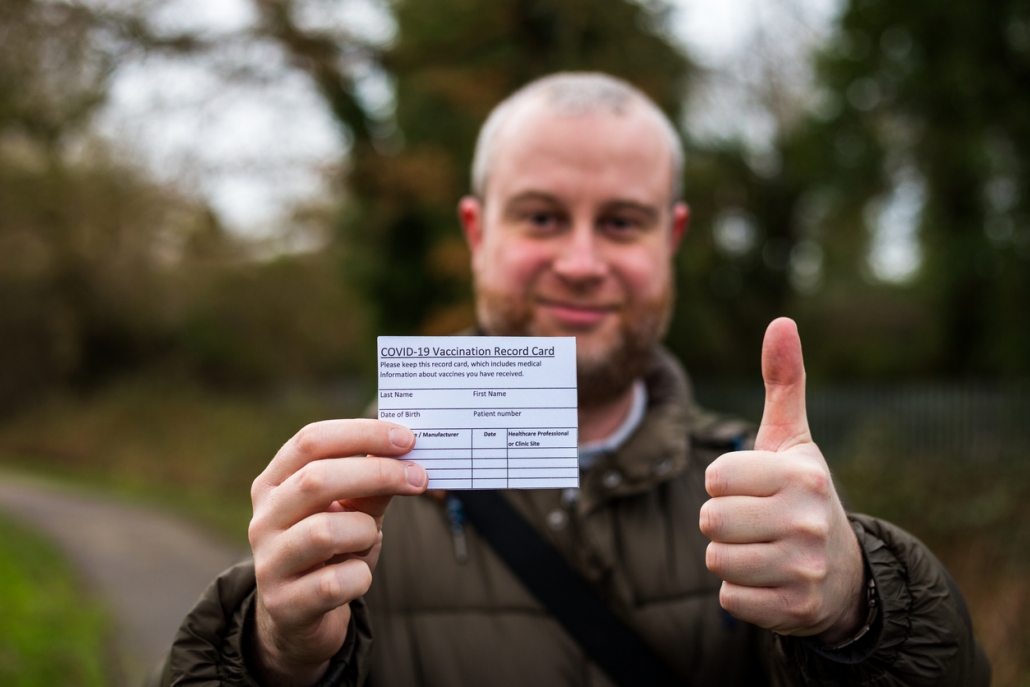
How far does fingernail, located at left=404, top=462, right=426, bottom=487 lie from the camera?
1.49m

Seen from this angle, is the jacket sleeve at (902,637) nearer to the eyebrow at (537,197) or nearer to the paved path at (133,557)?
the eyebrow at (537,197)

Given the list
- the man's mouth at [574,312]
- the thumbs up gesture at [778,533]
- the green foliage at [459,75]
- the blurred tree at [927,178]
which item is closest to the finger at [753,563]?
the thumbs up gesture at [778,533]

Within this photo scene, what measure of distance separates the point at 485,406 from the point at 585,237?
2.67ft

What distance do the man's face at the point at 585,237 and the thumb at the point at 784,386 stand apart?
0.80 m

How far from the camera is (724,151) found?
16.7 meters

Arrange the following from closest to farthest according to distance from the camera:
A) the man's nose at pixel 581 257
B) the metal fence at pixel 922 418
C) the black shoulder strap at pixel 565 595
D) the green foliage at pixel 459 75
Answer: the black shoulder strap at pixel 565 595
the man's nose at pixel 581 257
the green foliage at pixel 459 75
the metal fence at pixel 922 418

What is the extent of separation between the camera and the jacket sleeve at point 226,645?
152 cm

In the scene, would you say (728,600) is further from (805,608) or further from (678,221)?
(678,221)

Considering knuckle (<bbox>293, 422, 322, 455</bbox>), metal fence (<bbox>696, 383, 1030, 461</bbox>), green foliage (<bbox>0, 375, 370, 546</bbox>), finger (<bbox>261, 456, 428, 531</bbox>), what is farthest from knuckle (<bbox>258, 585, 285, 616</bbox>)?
green foliage (<bbox>0, 375, 370, 546</bbox>)

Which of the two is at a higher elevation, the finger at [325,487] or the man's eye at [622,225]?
the man's eye at [622,225]

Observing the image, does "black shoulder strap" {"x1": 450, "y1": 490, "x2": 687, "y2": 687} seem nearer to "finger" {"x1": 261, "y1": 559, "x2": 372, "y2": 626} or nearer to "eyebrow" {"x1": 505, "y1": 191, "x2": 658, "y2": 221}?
"finger" {"x1": 261, "y1": 559, "x2": 372, "y2": 626}

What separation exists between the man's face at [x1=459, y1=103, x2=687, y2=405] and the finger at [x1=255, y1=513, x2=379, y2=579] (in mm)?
1015

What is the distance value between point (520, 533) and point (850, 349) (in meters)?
20.0

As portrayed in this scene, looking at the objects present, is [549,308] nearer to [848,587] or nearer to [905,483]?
[848,587]
